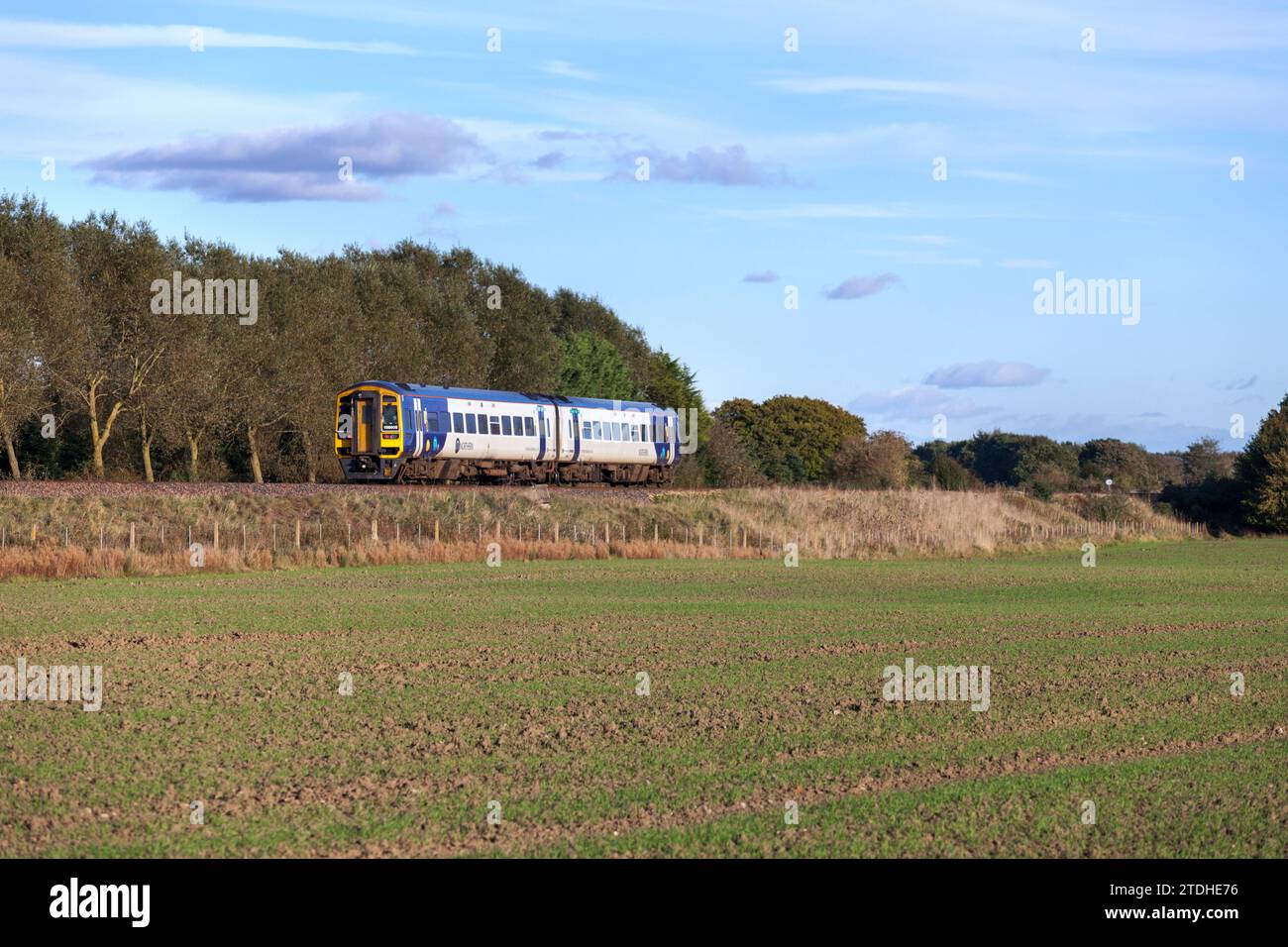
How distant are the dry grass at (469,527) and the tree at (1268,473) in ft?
54.9

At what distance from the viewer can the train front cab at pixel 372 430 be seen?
44281 mm

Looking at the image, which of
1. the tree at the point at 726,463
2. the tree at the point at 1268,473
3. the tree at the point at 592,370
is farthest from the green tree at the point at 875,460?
the tree at the point at 1268,473

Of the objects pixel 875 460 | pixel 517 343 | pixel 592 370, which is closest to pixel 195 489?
pixel 517 343

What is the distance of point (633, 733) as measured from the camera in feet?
40.8

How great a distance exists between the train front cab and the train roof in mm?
391

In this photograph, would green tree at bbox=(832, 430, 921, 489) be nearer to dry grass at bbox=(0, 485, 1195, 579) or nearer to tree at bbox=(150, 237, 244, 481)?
dry grass at bbox=(0, 485, 1195, 579)

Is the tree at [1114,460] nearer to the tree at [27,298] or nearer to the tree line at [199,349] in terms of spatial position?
the tree line at [199,349]

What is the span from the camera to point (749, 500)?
158 feet

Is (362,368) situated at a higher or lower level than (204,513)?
higher

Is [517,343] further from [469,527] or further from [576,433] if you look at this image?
[469,527]

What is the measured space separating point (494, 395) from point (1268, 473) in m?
37.9
